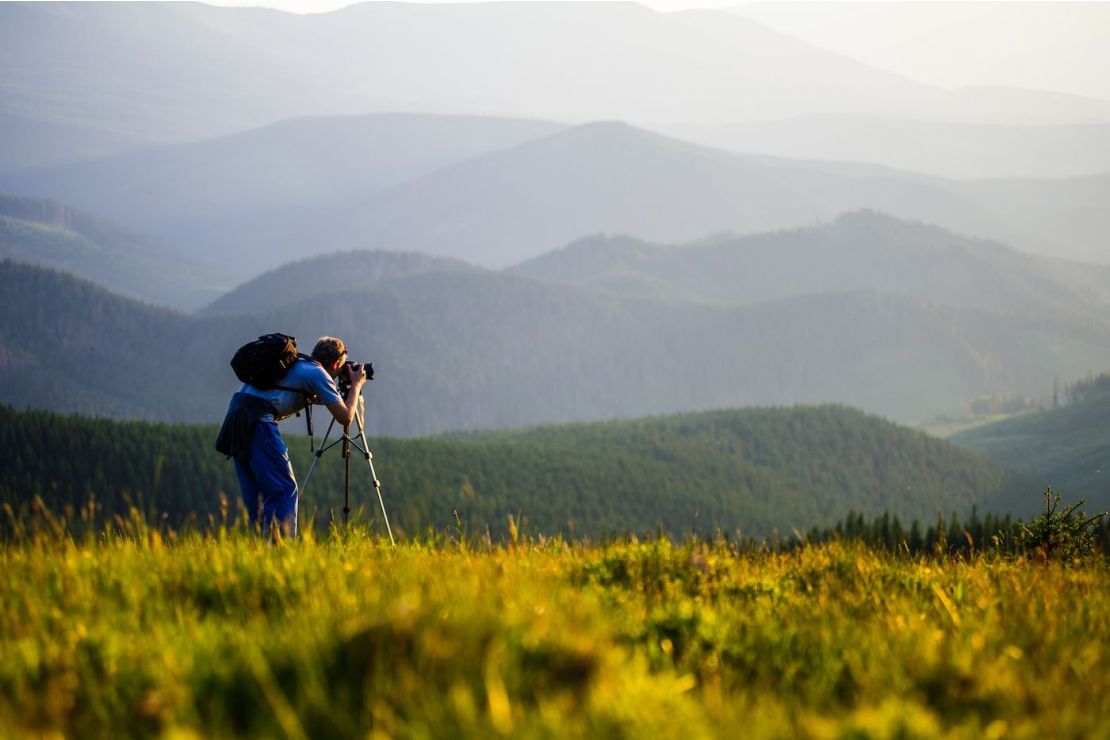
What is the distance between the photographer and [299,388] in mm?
12391

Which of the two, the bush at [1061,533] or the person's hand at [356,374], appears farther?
the person's hand at [356,374]

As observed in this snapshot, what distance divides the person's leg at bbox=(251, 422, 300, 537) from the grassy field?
305cm

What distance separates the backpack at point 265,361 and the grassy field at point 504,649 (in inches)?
126

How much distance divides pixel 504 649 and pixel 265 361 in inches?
302

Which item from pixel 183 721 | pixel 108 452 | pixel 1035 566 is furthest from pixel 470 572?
pixel 108 452

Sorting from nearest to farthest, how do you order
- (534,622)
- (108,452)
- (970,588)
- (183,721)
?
(183,721)
(534,622)
(970,588)
(108,452)

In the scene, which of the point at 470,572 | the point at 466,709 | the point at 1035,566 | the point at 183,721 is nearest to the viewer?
the point at 466,709

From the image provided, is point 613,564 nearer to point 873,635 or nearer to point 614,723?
point 873,635

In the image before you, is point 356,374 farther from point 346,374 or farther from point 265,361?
point 265,361

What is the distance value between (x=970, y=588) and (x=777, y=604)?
163cm

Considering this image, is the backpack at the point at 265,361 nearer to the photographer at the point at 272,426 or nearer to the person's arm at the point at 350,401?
the photographer at the point at 272,426

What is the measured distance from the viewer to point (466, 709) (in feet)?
14.5

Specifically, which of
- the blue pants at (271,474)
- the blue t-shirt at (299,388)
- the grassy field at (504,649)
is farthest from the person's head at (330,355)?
the grassy field at (504,649)

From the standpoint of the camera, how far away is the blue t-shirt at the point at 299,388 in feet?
40.4
